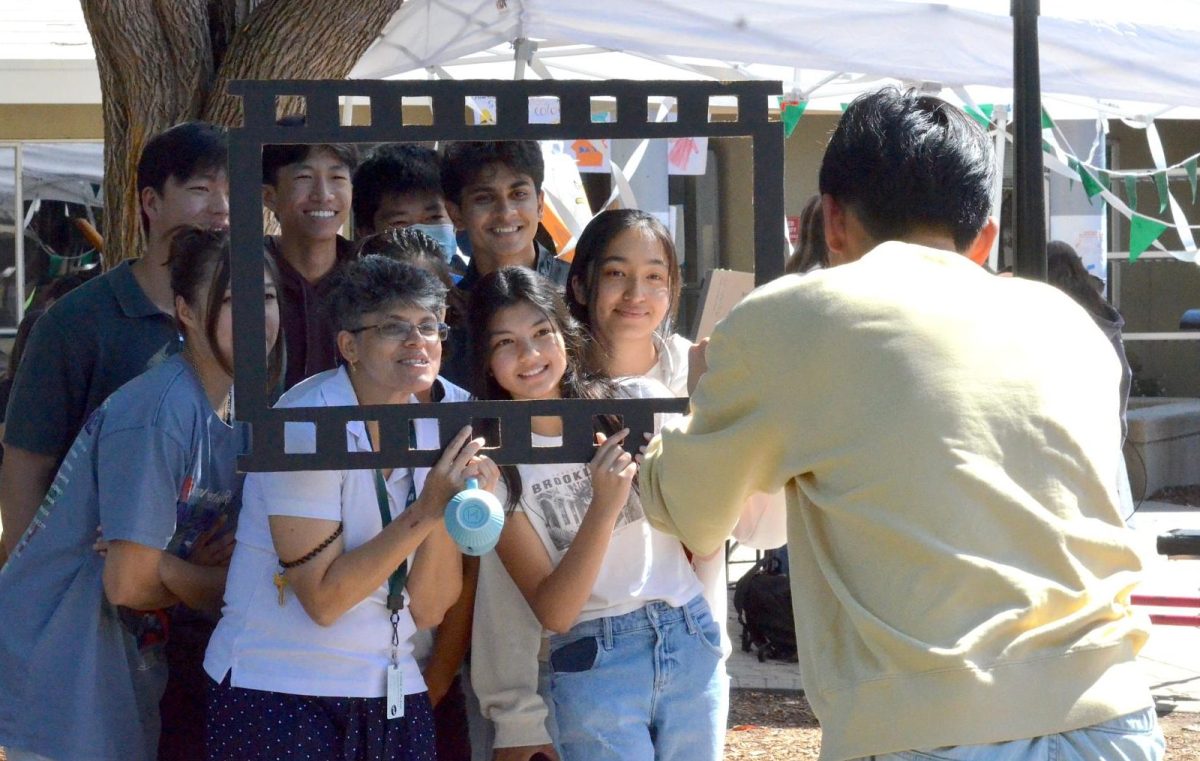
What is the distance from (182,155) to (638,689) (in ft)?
4.90

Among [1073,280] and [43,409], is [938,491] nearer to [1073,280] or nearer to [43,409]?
[43,409]

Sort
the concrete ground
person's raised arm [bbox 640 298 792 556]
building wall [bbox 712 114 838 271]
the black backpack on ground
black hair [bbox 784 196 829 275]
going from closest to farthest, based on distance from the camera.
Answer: person's raised arm [bbox 640 298 792 556]
black hair [bbox 784 196 829 275]
the concrete ground
the black backpack on ground
building wall [bbox 712 114 838 271]

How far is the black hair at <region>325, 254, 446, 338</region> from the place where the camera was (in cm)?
244

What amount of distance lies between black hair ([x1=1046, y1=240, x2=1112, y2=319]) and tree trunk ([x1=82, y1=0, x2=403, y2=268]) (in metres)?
3.28

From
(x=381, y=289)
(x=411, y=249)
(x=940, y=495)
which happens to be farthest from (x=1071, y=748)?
(x=411, y=249)

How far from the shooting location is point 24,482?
297cm

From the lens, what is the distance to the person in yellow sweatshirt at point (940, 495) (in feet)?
5.61

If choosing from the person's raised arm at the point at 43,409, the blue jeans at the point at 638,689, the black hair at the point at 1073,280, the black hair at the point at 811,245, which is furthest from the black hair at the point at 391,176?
the black hair at the point at 1073,280

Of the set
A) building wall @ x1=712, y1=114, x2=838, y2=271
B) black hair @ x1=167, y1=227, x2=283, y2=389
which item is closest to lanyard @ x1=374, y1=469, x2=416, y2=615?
black hair @ x1=167, y1=227, x2=283, y2=389

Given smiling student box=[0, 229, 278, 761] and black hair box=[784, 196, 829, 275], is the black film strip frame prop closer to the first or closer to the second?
smiling student box=[0, 229, 278, 761]

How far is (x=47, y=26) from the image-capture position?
369 inches

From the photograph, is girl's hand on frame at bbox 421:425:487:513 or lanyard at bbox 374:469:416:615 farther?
lanyard at bbox 374:469:416:615

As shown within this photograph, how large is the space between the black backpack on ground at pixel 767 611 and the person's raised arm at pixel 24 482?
12.1ft

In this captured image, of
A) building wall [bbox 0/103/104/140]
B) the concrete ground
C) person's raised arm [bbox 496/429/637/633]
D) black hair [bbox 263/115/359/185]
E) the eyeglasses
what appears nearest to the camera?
person's raised arm [bbox 496/429/637/633]
